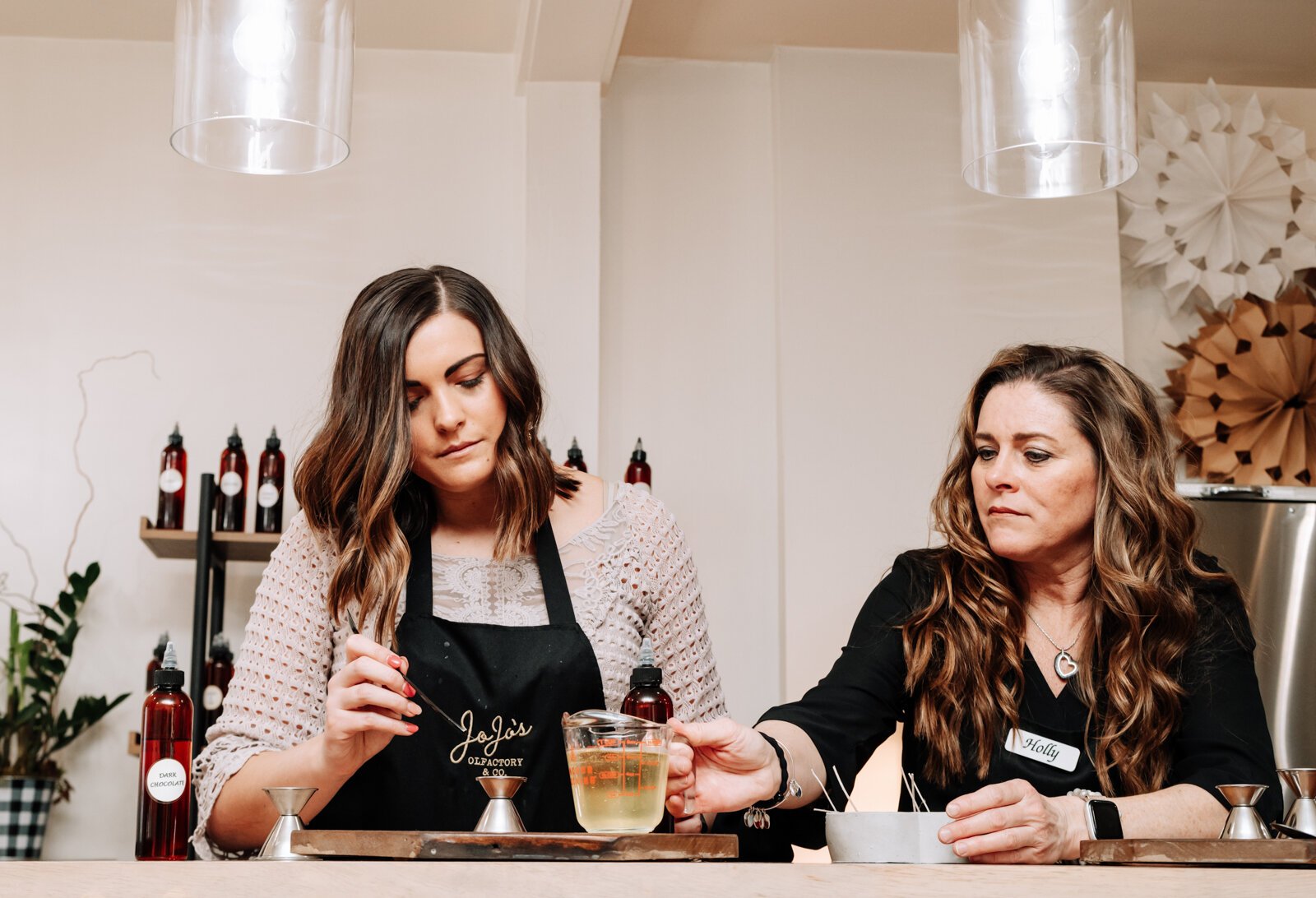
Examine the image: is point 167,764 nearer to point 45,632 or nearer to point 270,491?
point 270,491

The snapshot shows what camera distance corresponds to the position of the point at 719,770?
122 centimetres

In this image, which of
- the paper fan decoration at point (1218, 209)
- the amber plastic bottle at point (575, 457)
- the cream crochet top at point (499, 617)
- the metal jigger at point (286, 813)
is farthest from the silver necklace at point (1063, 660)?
the paper fan decoration at point (1218, 209)

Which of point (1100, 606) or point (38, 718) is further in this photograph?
point (38, 718)

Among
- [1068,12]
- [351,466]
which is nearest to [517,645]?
[351,466]

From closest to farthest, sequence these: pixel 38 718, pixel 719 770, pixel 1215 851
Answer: pixel 1215 851 < pixel 719 770 < pixel 38 718

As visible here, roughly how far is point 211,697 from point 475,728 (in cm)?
141

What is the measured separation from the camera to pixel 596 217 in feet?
10.7

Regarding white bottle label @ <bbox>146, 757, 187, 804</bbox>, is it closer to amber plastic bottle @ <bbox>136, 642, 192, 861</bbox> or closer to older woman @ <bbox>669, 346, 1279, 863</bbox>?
amber plastic bottle @ <bbox>136, 642, 192, 861</bbox>

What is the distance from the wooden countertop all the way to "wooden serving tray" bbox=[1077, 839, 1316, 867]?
74 mm

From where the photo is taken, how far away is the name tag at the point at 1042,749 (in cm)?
152

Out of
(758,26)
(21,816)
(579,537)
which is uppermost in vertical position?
(758,26)

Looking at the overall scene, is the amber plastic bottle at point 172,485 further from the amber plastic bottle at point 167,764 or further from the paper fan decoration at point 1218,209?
the paper fan decoration at point 1218,209

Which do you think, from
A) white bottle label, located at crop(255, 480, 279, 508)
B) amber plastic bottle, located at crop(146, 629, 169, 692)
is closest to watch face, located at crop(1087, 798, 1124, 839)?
amber plastic bottle, located at crop(146, 629, 169, 692)

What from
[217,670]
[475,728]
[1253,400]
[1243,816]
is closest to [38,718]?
[217,670]
